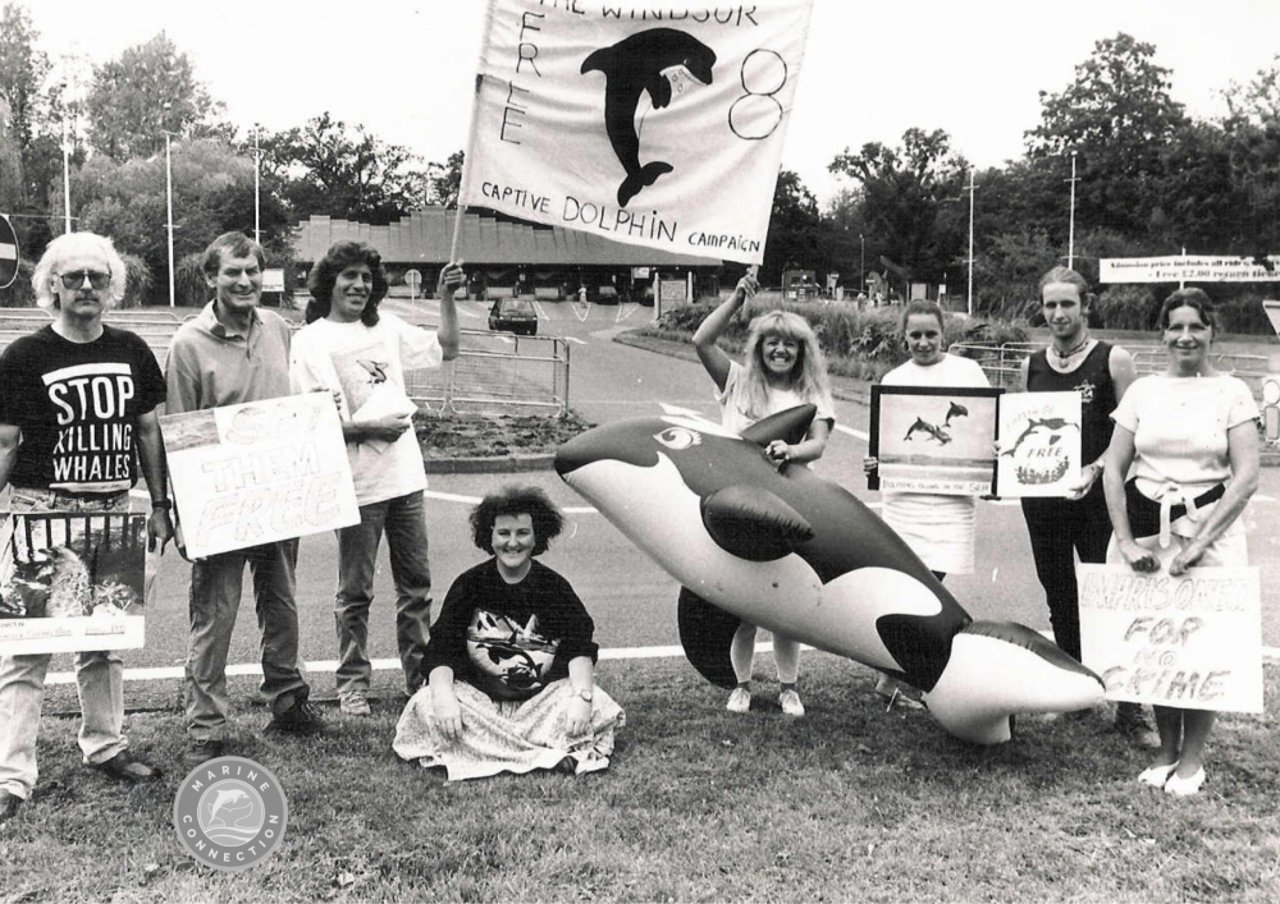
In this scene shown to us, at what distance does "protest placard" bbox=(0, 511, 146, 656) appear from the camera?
164 inches

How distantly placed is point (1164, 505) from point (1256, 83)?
1513 inches

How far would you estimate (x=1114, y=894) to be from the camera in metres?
3.75

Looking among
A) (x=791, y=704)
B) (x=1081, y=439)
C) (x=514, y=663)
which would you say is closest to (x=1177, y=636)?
(x=1081, y=439)

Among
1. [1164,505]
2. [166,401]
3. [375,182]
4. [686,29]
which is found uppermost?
[375,182]

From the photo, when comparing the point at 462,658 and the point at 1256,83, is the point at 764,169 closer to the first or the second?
the point at 462,658

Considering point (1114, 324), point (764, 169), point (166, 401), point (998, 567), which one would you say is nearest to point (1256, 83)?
point (1114, 324)

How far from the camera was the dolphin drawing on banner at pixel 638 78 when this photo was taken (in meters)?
5.47

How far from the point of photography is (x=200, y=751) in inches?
183

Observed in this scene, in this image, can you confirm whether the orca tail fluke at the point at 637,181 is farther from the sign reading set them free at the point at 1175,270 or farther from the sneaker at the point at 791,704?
the sign reading set them free at the point at 1175,270

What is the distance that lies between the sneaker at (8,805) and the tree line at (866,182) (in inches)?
668

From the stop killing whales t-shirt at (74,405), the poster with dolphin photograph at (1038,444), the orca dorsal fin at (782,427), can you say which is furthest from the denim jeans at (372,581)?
the poster with dolphin photograph at (1038,444)

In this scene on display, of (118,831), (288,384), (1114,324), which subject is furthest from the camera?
(1114,324)

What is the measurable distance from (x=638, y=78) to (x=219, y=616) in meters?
3.13

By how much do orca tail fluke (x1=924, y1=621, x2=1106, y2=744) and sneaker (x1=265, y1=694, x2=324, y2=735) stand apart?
2.73 metres
